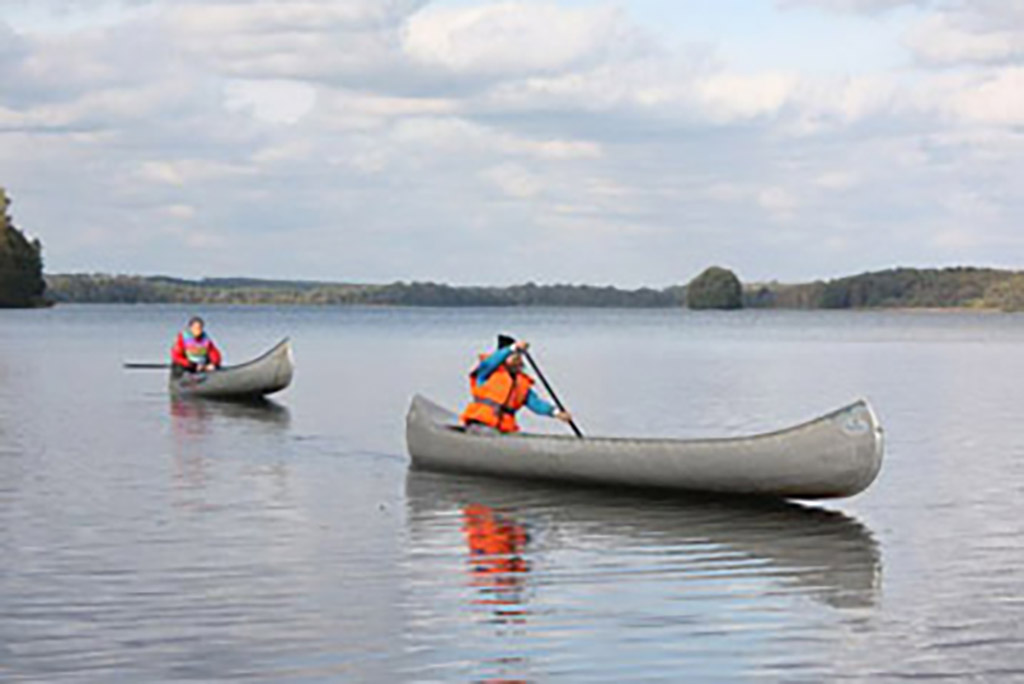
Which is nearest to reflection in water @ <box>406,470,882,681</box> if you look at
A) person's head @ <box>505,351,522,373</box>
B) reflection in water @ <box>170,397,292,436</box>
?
person's head @ <box>505,351,522,373</box>

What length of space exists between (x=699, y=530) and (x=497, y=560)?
2679 mm

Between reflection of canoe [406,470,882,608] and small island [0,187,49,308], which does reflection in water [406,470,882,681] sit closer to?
reflection of canoe [406,470,882,608]

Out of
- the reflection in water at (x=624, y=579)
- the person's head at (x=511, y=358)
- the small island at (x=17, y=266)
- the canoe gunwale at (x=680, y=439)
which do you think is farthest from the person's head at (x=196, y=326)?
the small island at (x=17, y=266)

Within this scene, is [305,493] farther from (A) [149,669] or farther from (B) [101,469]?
(A) [149,669]

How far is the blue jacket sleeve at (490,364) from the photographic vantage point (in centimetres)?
2055

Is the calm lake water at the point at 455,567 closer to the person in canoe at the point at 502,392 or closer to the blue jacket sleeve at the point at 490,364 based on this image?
the person in canoe at the point at 502,392

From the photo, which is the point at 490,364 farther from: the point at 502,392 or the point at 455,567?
the point at 455,567

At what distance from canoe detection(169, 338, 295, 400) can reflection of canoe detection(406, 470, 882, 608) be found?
15.2 metres

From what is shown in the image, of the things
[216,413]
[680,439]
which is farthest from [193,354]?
[680,439]

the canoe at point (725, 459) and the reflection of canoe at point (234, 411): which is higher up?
the canoe at point (725, 459)

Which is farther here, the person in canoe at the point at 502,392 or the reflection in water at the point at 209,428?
the reflection in water at the point at 209,428

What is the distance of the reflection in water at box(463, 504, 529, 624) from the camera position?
1259 centimetres

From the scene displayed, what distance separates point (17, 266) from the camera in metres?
132

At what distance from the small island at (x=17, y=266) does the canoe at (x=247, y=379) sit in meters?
94.8
